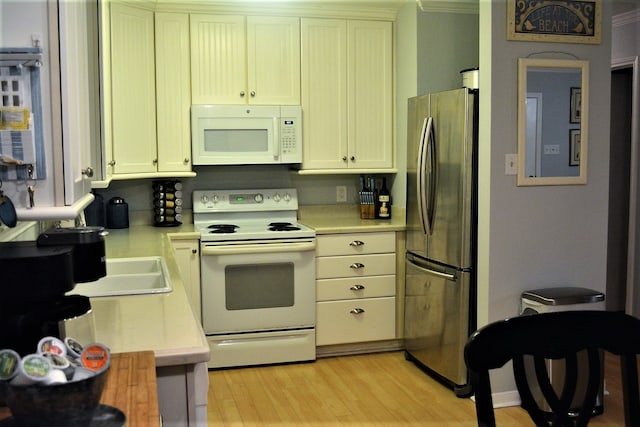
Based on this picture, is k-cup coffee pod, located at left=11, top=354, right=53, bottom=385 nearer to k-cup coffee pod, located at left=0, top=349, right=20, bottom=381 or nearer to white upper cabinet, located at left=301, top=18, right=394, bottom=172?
k-cup coffee pod, located at left=0, top=349, right=20, bottom=381

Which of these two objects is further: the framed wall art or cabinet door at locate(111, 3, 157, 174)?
cabinet door at locate(111, 3, 157, 174)

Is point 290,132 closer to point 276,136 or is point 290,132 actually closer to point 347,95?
point 276,136

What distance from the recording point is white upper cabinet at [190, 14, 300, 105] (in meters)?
4.38

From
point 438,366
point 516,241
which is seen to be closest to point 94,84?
point 516,241

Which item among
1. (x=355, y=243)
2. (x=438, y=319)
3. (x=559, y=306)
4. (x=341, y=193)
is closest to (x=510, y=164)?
(x=559, y=306)

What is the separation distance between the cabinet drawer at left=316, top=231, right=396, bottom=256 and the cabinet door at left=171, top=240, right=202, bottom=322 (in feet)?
2.43

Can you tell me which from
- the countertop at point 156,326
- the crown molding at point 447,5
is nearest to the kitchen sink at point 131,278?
the countertop at point 156,326

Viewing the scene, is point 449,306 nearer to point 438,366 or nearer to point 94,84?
point 438,366

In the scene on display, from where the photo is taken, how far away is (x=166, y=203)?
4496 mm

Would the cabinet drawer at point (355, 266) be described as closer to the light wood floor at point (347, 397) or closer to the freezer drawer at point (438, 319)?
the freezer drawer at point (438, 319)

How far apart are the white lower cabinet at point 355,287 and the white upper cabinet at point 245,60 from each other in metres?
1.01

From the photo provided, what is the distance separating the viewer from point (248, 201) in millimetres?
4723

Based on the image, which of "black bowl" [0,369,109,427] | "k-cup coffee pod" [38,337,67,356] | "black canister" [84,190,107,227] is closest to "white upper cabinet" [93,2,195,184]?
"black canister" [84,190,107,227]

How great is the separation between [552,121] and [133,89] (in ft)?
7.65
